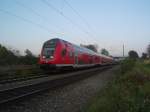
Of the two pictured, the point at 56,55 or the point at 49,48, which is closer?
the point at 56,55

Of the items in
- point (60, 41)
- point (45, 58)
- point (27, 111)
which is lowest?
point (27, 111)

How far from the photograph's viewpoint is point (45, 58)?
1772 cm

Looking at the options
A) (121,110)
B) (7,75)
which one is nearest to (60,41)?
(7,75)

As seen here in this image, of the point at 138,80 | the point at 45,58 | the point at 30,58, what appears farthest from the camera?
the point at 30,58

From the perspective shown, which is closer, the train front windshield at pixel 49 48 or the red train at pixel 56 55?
the red train at pixel 56 55

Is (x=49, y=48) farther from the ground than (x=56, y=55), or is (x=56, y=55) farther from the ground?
(x=49, y=48)

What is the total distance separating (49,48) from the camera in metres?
18.0

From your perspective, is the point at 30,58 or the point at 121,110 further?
the point at 30,58

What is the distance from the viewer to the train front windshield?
57.5ft

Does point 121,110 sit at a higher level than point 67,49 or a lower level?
lower

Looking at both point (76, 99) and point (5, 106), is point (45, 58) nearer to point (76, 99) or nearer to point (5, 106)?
point (76, 99)

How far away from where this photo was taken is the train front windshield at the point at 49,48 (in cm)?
1754

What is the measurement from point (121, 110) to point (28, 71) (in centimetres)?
1496

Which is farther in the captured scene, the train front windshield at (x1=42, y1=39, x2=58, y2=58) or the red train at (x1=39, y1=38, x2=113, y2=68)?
the train front windshield at (x1=42, y1=39, x2=58, y2=58)
